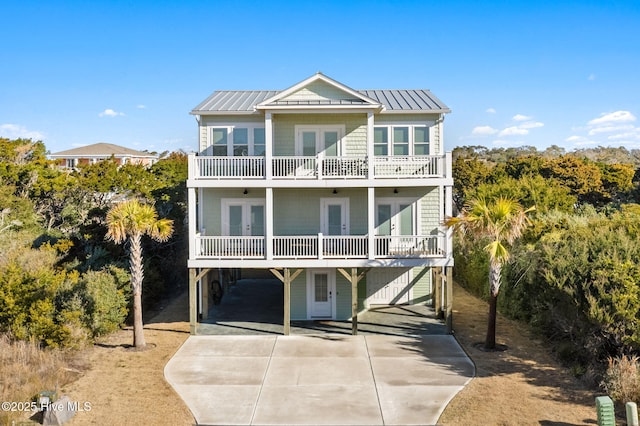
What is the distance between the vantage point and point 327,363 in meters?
14.9

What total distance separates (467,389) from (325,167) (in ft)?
29.5

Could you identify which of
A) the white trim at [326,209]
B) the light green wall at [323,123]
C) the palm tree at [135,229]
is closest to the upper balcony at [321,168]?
the light green wall at [323,123]

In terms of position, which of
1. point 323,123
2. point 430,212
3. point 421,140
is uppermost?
point 323,123

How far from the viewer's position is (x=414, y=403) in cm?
1201

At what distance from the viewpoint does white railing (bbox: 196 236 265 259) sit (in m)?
18.1

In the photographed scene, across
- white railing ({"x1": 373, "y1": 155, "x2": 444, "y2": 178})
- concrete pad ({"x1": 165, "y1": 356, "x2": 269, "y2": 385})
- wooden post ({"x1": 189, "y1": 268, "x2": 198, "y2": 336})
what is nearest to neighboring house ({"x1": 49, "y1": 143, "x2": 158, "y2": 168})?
wooden post ({"x1": 189, "y1": 268, "x2": 198, "y2": 336})

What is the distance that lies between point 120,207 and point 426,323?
11.3 metres

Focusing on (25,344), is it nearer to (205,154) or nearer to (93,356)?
(93,356)

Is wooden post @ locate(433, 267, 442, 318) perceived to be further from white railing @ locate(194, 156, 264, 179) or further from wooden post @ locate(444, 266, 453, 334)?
white railing @ locate(194, 156, 264, 179)

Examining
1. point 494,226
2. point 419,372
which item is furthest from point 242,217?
point 494,226

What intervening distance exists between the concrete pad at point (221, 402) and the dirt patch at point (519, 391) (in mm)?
4376

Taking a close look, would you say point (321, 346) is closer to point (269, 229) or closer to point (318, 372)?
point (318, 372)

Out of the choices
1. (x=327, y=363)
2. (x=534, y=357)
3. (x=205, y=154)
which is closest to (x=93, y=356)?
(x=327, y=363)

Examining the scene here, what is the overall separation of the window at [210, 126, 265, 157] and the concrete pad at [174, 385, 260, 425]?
979 cm
